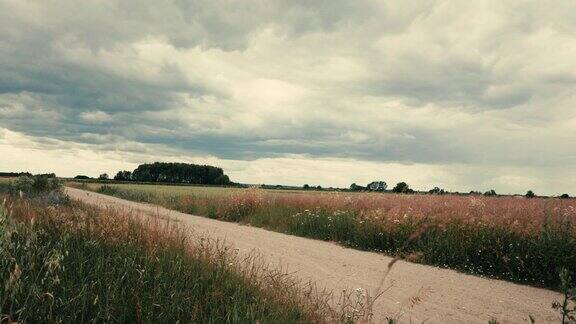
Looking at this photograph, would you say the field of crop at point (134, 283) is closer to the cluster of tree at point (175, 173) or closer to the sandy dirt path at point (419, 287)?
the sandy dirt path at point (419, 287)

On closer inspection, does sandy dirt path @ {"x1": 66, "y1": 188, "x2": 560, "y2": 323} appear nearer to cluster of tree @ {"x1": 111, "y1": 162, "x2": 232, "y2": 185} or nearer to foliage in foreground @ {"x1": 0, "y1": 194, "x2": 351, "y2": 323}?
foliage in foreground @ {"x1": 0, "y1": 194, "x2": 351, "y2": 323}

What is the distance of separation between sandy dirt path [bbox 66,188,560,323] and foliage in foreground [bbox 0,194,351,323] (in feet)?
4.18

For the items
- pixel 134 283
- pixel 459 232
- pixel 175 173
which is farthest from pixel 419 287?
pixel 175 173

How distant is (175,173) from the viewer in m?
122

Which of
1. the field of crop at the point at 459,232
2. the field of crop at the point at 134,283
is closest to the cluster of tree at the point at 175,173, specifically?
the field of crop at the point at 459,232

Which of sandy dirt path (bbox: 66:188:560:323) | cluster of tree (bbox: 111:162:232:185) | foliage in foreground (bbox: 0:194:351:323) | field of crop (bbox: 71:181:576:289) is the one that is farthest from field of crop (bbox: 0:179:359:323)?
cluster of tree (bbox: 111:162:232:185)

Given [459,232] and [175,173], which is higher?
[175,173]

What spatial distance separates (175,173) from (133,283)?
12008 centimetres

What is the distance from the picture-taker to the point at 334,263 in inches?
430

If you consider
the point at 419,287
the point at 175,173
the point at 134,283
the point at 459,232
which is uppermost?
the point at 175,173

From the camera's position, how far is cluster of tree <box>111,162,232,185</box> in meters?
118

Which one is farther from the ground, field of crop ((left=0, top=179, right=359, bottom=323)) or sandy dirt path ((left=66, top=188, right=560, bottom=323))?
field of crop ((left=0, top=179, right=359, bottom=323))

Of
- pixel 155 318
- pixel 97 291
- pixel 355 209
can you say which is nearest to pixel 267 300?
pixel 155 318

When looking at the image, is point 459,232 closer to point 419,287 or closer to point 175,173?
point 419,287
